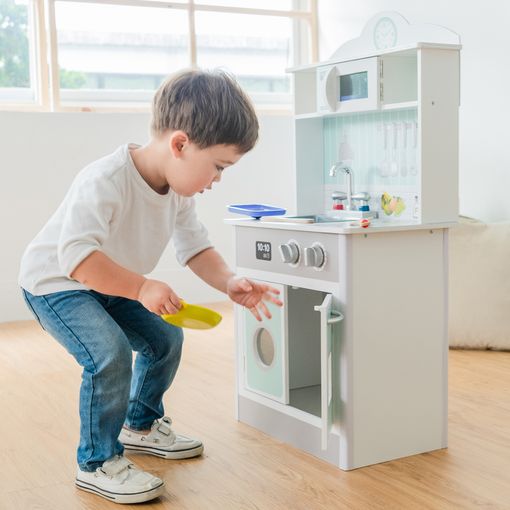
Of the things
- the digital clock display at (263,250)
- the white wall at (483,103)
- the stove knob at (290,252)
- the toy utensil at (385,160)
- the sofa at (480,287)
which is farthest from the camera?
the white wall at (483,103)

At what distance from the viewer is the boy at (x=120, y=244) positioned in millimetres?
1689

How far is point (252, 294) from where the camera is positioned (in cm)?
180

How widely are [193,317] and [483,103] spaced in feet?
7.76

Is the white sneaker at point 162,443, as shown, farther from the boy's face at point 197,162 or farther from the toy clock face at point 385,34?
the toy clock face at point 385,34

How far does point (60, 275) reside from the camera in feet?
5.98

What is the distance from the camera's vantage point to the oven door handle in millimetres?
1862

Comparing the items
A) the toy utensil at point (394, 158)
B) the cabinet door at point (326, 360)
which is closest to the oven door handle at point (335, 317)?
the cabinet door at point (326, 360)

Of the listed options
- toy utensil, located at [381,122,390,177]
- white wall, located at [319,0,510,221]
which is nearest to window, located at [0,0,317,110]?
white wall, located at [319,0,510,221]

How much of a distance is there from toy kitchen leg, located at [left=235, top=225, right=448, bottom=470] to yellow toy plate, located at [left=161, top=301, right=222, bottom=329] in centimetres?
30

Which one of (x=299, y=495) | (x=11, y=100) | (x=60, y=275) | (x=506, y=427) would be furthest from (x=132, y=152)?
(x=11, y=100)

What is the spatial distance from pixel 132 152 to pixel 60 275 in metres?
0.31

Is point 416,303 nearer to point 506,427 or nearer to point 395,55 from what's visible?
point 506,427

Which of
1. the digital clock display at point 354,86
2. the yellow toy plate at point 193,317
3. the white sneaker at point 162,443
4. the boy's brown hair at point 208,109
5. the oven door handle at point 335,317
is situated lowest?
the white sneaker at point 162,443

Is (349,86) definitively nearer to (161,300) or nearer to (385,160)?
(385,160)
